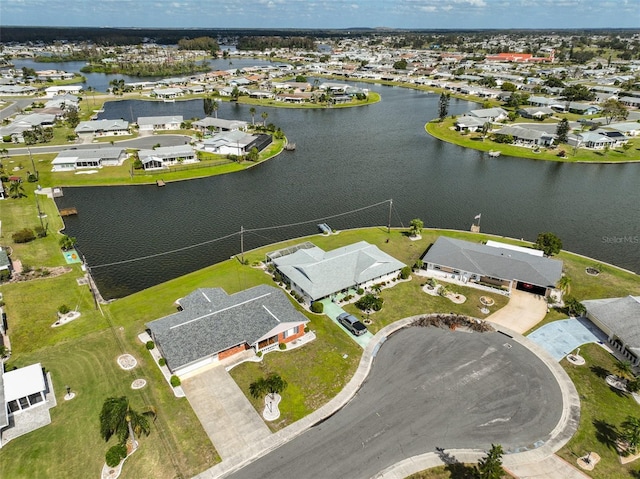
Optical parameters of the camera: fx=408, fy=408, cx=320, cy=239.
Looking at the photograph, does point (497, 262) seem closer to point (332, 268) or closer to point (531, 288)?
point (531, 288)

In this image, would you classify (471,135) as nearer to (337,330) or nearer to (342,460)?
(337,330)

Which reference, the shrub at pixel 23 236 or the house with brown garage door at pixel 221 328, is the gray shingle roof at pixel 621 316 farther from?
the shrub at pixel 23 236

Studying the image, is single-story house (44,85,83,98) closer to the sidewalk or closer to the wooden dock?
the wooden dock

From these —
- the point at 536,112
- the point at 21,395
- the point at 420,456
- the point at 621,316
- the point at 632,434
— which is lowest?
the point at 420,456

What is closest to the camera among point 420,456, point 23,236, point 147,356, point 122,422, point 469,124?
point 122,422

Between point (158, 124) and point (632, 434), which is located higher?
point (158, 124)

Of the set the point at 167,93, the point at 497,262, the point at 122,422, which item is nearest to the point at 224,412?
the point at 122,422
